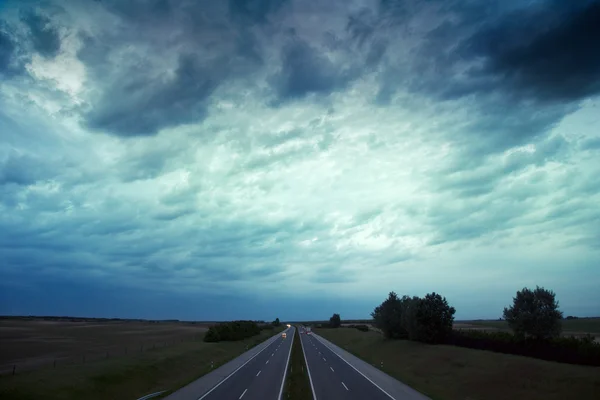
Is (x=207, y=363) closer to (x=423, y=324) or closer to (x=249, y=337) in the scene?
(x=423, y=324)

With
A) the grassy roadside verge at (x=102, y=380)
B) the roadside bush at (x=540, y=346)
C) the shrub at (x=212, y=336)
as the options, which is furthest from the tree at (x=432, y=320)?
the shrub at (x=212, y=336)

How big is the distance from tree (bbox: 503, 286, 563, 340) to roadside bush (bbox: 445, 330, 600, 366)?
964 millimetres

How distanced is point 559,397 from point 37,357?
50805mm

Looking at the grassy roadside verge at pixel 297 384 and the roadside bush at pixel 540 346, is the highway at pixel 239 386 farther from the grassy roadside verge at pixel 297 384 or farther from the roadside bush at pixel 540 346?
the roadside bush at pixel 540 346

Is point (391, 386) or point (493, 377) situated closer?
point (391, 386)

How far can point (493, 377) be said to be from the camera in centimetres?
2912

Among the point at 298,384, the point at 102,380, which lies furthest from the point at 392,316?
the point at 102,380

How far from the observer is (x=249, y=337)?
100000 millimetres

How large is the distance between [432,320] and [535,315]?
18.0m

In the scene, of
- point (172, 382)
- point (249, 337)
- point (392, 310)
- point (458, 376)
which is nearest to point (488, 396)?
point (458, 376)

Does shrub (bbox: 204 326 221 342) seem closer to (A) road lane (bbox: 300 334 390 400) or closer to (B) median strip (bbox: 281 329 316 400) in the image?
(B) median strip (bbox: 281 329 316 400)

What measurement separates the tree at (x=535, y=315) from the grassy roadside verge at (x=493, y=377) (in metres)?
4.02

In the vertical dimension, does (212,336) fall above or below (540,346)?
below

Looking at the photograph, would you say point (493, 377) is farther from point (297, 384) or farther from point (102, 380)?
point (102, 380)
